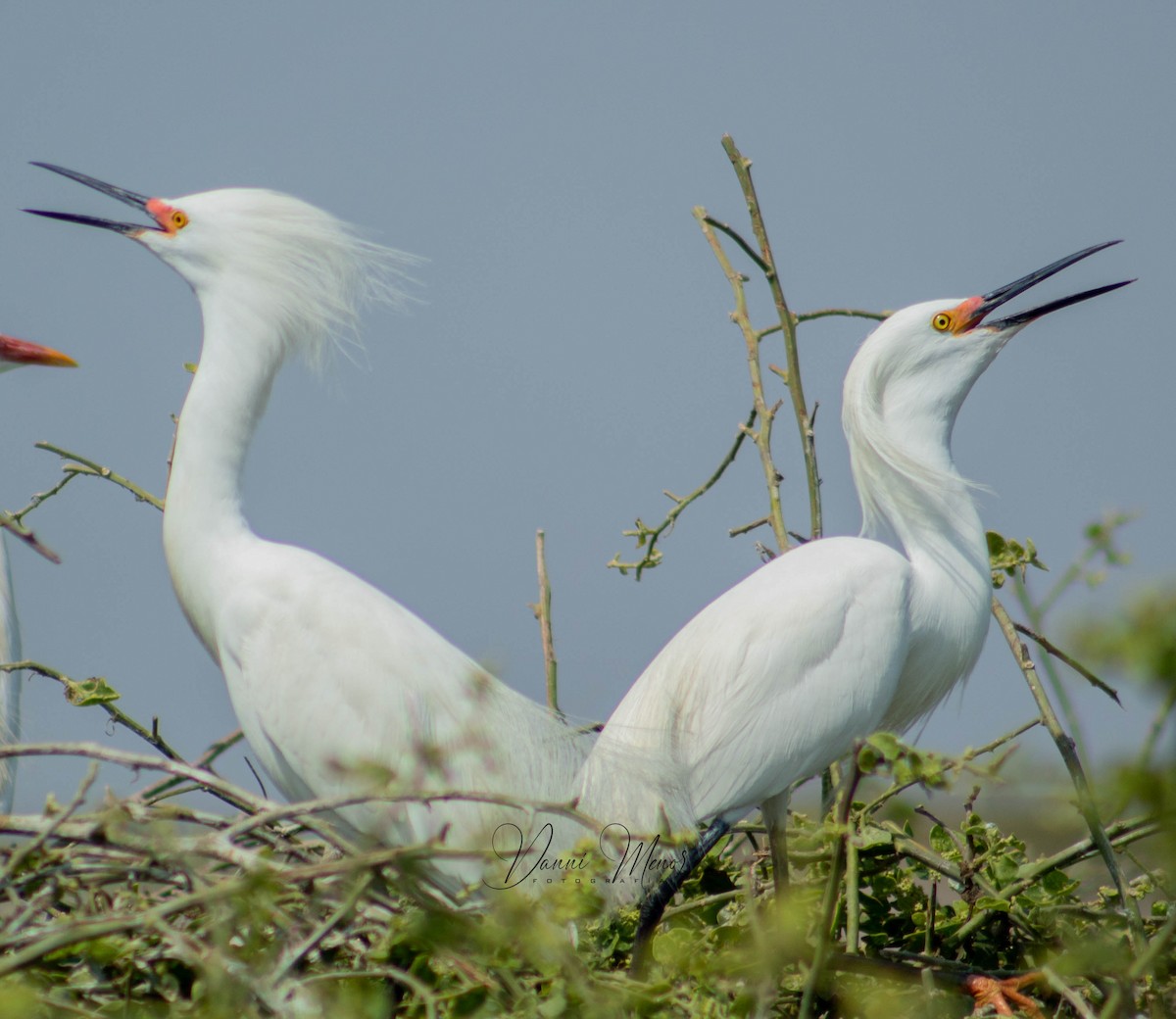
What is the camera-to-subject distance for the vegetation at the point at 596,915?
1.59 meters

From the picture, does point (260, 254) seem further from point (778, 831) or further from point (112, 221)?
point (778, 831)

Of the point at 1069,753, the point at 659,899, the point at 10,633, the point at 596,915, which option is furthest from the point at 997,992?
the point at 10,633

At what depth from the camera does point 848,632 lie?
3.44 metres

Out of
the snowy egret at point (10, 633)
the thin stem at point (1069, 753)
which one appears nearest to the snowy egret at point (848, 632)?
the thin stem at point (1069, 753)

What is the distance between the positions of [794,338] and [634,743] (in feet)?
3.83

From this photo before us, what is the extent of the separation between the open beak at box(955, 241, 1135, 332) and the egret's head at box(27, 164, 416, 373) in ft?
5.62

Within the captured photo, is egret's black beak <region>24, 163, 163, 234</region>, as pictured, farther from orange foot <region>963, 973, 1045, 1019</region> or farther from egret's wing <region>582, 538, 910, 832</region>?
orange foot <region>963, 973, 1045, 1019</region>

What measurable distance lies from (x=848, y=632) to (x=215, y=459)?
1644mm

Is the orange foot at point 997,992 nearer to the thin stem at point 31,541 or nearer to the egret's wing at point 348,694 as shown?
the egret's wing at point 348,694

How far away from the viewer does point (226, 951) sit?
5.57 ft

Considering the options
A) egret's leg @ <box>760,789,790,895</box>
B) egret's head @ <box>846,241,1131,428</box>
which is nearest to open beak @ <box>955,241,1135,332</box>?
egret's head @ <box>846,241,1131,428</box>

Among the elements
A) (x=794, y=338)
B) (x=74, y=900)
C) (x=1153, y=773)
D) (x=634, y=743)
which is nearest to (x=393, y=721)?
(x=634, y=743)

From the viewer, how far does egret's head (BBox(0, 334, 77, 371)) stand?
4.11 meters

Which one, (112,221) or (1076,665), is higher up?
(112,221)
